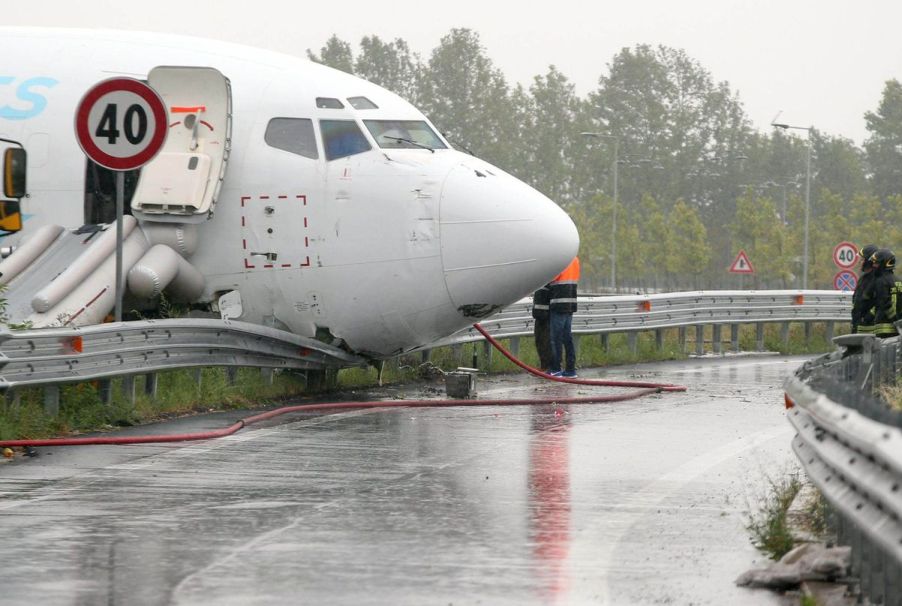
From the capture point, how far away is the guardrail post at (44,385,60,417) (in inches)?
546

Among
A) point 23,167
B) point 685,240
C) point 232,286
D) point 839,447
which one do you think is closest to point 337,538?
point 839,447

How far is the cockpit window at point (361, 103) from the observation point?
16930mm

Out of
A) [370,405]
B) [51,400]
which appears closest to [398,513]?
[51,400]

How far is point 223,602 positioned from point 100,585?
68cm

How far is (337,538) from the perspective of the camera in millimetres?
8656

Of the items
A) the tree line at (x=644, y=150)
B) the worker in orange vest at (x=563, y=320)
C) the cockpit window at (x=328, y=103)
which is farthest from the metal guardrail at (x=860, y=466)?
the tree line at (x=644, y=150)

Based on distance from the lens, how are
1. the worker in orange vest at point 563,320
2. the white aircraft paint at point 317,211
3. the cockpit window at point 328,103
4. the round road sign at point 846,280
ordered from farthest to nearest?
1. the round road sign at point 846,280
2. the worker in orange vest at point 563,320
3. the cockpit window at point 328,103
4. the white aircraft paint at point 317,211

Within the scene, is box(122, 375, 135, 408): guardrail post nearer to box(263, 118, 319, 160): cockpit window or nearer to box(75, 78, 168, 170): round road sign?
box(75, 78, 168, 170): round road sign

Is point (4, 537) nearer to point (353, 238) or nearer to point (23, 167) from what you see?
point (23, 167)

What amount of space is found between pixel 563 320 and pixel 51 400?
29.8ft

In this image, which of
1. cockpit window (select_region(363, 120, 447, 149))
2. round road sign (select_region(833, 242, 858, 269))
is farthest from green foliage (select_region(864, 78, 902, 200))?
cockpit window (select_region(363, 120, 447, 149))

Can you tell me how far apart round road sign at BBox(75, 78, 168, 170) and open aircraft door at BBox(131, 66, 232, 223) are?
146 centimetres

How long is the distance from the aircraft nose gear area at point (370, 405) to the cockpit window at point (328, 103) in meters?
2.84

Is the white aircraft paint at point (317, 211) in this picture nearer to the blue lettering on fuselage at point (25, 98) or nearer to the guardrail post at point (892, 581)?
the blue lettering on fuselage at point (25, 98)
